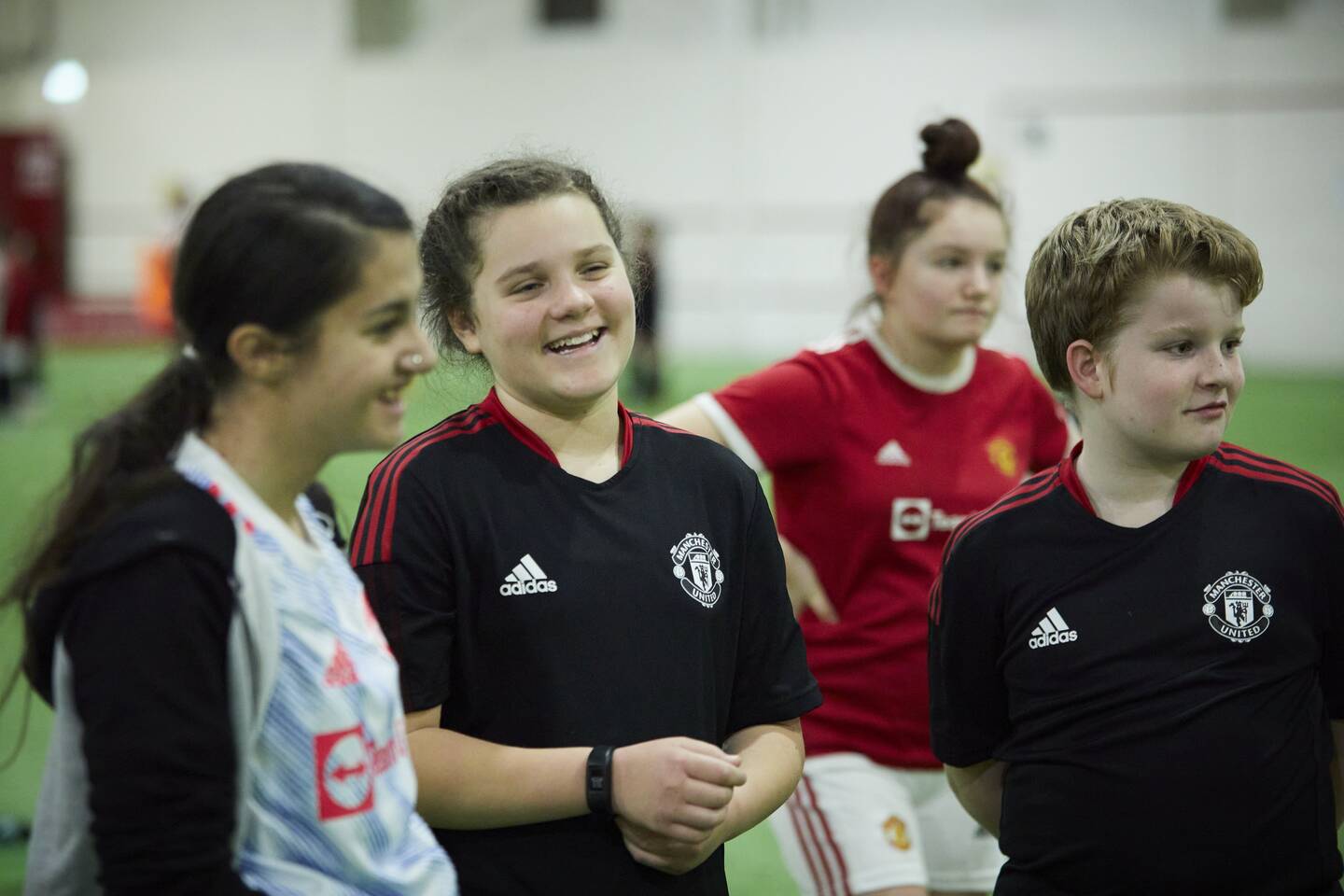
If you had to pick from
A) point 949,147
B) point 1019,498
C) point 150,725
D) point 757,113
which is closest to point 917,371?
point 949,147

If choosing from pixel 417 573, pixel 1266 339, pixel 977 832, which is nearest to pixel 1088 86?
pixel 1266 339

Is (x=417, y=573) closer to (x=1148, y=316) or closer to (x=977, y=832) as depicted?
(x=1148, y=316)

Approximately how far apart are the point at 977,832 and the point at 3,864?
2.86 meters

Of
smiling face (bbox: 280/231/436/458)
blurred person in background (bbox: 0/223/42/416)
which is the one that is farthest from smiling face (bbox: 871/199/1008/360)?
blurred person in background (bbox: 0/223/42/416)

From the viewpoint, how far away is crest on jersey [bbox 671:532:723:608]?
2137mm

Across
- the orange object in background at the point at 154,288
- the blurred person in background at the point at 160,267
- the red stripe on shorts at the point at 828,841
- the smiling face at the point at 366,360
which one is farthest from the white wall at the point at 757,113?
the smiling face at the point at 366,360

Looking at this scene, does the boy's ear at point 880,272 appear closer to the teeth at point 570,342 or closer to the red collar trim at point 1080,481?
the red collar trim at point 1080,481

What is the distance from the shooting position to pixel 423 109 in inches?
832

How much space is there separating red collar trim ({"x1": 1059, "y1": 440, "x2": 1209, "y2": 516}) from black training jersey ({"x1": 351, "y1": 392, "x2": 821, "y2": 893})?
59 cm

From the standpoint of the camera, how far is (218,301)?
5.25 feet

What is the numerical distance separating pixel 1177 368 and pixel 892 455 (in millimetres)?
1109

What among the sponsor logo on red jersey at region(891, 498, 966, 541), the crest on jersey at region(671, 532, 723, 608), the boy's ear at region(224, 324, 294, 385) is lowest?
the sponsor logo on red jersey at region(891, 498, 966, 541)

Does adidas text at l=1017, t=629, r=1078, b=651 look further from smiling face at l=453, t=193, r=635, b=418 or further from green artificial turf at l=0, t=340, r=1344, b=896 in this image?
green artificial turf at l=0, t=340, r=1344, b=896

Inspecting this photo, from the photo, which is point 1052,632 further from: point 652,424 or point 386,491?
point 386,491
